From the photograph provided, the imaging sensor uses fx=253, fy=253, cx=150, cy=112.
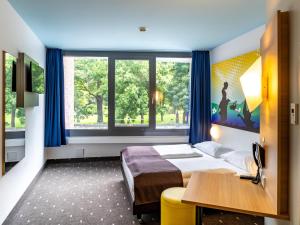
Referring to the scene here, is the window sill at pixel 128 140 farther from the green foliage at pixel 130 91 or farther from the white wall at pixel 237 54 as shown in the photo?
the white wall at pixel 237 54

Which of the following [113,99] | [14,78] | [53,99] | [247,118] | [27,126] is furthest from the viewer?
[113,99]

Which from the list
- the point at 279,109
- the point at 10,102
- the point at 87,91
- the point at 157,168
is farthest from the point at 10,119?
the point at 87,91

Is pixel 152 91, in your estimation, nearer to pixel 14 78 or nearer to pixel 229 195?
pixel 14 78

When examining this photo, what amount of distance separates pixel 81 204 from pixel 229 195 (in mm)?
2284

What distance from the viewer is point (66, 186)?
13.2ft

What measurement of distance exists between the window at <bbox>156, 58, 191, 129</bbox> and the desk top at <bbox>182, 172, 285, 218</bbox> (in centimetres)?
376

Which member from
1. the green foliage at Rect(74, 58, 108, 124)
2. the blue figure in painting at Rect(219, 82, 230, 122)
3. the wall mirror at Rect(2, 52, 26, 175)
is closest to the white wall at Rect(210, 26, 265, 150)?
the blue figure in painting at Rect(219, 82, 230, 122)

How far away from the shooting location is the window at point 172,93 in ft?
18.8

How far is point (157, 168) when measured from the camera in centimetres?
313

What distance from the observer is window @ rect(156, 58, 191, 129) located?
226 inches

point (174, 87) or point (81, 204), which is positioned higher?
point (174, 87)

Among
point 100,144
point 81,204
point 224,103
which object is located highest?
point 224,103

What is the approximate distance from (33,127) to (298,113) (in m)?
3.87

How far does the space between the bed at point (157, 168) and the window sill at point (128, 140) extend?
119 centimetres
